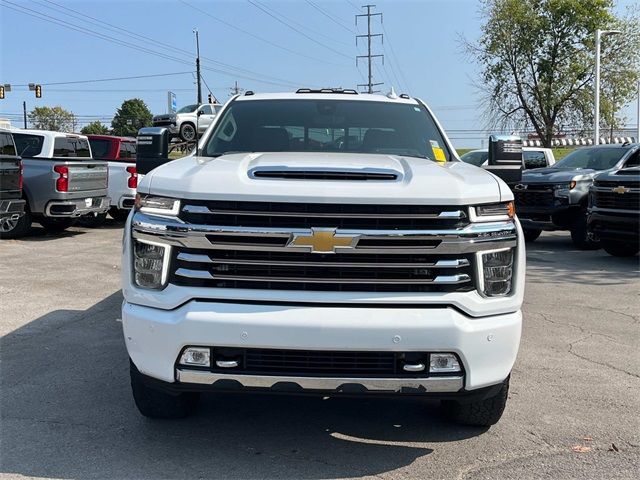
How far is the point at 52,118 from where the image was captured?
96312 millimetres

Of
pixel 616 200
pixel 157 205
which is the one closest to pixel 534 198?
pixel 616 200

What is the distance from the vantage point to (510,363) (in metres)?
3.49

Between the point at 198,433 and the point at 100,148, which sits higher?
the point at 100,148

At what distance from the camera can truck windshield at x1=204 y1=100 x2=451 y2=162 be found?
484cm

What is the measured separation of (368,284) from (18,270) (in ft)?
24.9

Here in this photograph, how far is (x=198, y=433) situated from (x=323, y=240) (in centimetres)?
151

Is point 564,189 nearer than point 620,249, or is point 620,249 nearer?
point 620,249

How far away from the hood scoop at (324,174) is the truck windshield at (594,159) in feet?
36.6

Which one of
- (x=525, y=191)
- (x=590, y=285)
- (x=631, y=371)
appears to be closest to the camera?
(x=631, y=371)

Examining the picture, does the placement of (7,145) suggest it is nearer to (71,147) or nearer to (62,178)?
(62,178)

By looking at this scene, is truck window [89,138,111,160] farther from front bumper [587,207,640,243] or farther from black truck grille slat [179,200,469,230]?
black truck grille slat [179,200,469,230]

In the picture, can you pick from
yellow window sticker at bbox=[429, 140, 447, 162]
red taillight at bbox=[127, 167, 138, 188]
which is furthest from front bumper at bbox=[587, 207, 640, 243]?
red taillight at bbox=[127, 167, 138, 188]

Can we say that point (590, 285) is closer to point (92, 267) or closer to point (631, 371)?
point (631, 371)

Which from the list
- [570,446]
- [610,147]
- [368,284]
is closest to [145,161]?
[368,284]
